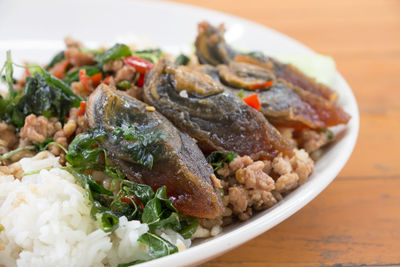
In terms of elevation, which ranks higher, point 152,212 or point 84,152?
point 84,152

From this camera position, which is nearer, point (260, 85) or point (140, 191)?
point (140, 191)

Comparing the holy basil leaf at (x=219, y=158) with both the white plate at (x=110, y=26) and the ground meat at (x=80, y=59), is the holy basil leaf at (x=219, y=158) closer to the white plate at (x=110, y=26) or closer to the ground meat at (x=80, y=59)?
the ground meat at (x=80, y=59)

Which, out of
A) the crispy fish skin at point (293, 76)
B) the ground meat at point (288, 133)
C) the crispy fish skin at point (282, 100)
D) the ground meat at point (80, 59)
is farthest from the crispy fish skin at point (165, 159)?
the crispy fish skin at point (293, 76)

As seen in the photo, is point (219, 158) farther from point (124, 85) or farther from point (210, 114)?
point (124, 85)

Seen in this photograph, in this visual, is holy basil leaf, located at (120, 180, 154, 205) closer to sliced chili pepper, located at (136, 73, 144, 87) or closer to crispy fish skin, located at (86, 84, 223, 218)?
crispy fish skin, located at (86, 84, 223, 218)

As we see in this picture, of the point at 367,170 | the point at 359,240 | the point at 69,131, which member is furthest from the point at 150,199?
the point at 367,170

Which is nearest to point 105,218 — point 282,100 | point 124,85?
point 124,85
